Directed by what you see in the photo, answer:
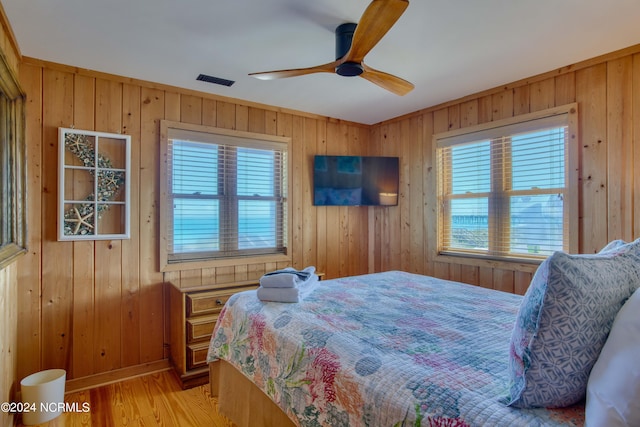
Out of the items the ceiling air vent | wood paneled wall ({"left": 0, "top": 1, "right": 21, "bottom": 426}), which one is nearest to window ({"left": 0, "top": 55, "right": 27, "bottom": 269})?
wood paneled wall ({"left": 0, "top": 1, "right": 21, "bottom": 426})

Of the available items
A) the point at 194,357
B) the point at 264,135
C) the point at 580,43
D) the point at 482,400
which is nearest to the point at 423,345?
the point at 482,400

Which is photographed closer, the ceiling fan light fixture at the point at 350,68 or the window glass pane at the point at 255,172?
the ceiling fan light fixture at the point at 350,68

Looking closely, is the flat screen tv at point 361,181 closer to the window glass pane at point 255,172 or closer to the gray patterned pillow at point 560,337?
the window glass pane at point 255,172

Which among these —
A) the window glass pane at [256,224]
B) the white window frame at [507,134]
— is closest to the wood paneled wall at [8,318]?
the window glass pane at [256,224]

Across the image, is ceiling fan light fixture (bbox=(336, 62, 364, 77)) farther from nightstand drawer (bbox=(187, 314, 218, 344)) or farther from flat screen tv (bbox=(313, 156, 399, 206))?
nightstand drawer (bbox=(187, 314, 218, 344))

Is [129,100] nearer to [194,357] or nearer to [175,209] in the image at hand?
[175,209]

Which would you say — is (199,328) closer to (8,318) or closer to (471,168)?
(8,318)

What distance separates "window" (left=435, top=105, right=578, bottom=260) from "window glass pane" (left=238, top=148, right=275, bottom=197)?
5.90ft

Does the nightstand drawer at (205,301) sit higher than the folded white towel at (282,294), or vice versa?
the folded white towel at (282,294)

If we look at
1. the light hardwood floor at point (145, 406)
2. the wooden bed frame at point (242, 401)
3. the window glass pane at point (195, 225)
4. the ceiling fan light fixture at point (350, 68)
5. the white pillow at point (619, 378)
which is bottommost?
the light hardwood floor at point (145, 406)

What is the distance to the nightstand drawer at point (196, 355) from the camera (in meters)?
2.72

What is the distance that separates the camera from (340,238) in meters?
4.20

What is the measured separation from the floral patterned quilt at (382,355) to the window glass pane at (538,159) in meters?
1.27

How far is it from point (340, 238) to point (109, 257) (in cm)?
242
